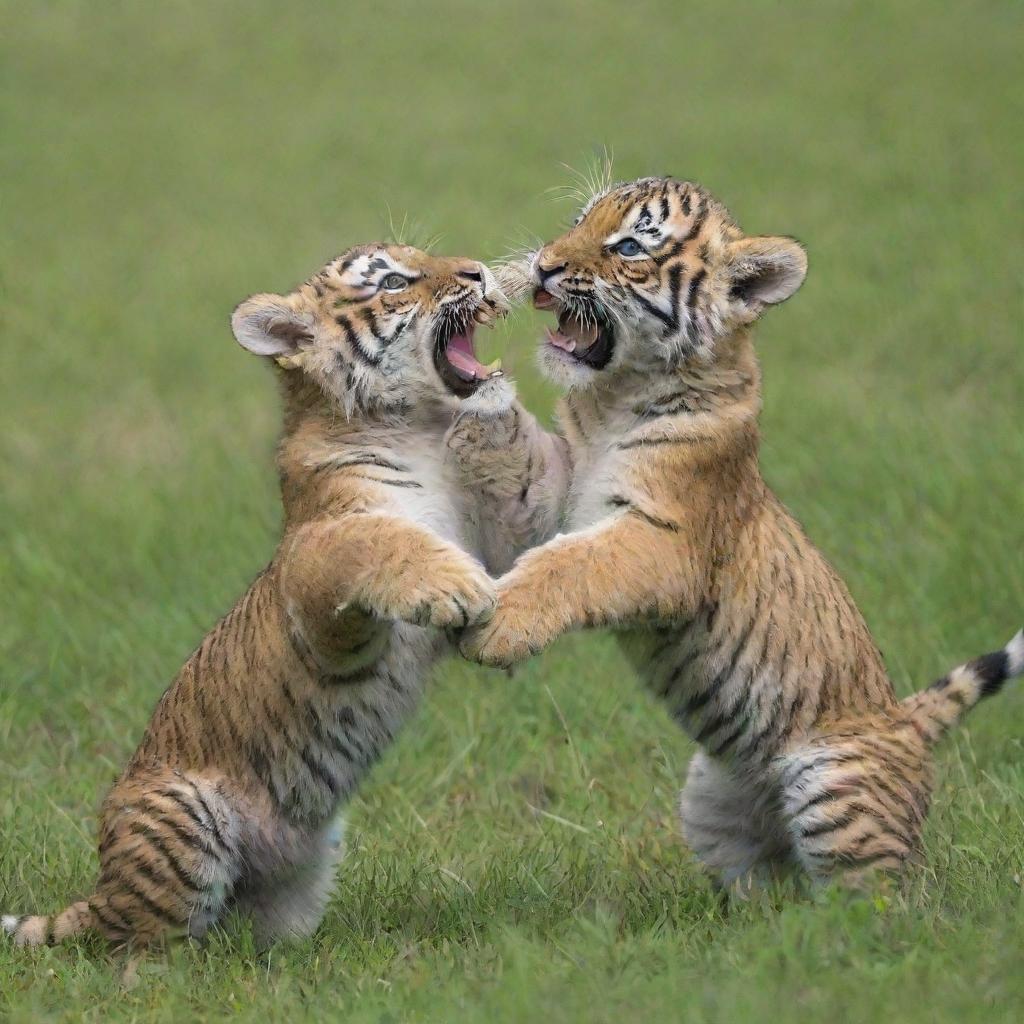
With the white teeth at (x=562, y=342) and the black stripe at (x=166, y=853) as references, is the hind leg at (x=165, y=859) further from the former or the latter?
the white teeth at (x=562, y=342)

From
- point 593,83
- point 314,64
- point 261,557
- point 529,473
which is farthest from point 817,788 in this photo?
point 314,64

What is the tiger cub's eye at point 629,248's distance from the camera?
559 centimetres

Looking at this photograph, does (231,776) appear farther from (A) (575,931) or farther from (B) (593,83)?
(B) (593,83)

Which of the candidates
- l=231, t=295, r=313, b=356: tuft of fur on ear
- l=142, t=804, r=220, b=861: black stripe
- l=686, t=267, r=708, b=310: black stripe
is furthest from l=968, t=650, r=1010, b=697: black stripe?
l=142, t=804, r=220, b=861: black stripe

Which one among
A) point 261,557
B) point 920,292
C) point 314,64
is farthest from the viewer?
point 314,64

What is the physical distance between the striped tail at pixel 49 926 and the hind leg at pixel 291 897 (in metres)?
0.49

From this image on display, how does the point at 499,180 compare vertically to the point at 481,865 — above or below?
above

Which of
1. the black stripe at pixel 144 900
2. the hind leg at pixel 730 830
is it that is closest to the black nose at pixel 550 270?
the hind leg at pixel 730 830

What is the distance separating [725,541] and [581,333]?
2.42 feet

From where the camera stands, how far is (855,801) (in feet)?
17.4

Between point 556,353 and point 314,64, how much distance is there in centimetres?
1643

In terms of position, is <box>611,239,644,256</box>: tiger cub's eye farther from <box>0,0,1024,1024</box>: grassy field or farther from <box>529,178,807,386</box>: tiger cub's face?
<box>0,0,1024,1024</box>: grassy field

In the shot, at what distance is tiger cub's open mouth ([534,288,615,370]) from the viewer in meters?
5.52

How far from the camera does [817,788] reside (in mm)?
5375
